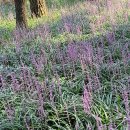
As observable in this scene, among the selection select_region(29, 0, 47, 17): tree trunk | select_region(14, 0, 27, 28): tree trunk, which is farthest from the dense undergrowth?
select_region(29, 0, 47, 17): tree trunk

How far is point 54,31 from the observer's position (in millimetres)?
10062

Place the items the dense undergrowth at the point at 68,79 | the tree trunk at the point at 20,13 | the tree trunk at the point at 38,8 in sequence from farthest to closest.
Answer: the tree trunk at the point at 38,8
the tree trunk at the point at 20,13
the dense undergrowth at the point at 68,79

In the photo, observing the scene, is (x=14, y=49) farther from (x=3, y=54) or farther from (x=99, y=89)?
A: (x=99, y=89)

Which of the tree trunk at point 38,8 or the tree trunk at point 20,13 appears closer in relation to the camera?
the tree trunk at point 20,13

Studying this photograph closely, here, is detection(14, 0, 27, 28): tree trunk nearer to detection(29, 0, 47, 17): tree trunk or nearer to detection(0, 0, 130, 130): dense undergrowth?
detection(0, 0, 130, 130): dense undergrowth

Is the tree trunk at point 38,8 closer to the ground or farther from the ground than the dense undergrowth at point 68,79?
closer to the ground

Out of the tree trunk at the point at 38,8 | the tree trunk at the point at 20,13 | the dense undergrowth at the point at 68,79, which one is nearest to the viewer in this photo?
the dense undergrowth at the point at 68,79

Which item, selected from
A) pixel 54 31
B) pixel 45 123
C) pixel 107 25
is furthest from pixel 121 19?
pixel 45 123

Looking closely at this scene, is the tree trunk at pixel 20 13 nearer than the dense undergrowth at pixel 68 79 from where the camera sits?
No

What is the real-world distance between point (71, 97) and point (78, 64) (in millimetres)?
1294

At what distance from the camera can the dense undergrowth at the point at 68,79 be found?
15.2 ft

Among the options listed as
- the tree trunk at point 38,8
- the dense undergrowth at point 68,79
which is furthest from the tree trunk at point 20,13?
the tree trunk at point 38,8

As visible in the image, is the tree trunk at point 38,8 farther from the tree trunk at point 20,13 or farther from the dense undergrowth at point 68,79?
the dense undergrowth at point 68,79

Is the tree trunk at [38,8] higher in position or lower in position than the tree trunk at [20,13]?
lower
